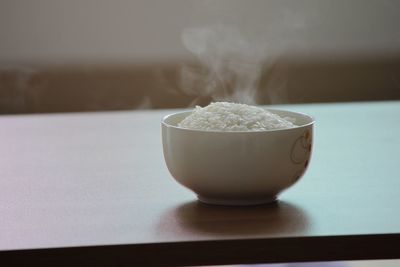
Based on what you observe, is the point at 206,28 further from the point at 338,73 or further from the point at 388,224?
the point at 388,224

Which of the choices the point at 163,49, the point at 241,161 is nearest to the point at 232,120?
the point at 241,161

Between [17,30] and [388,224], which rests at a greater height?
[17,30]

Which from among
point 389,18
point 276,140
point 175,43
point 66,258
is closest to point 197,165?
point 276,140

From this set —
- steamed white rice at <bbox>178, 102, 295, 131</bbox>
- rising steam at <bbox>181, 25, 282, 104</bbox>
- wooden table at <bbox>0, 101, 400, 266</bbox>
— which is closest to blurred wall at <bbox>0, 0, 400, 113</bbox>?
rising steam at <bbox>181, 25, 282, 104</bbox>

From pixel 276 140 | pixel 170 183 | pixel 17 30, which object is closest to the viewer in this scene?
pixel 276 140

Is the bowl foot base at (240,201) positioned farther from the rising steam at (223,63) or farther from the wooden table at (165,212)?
the rising steam at (223,63)

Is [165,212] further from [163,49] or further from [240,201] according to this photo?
[163,49]

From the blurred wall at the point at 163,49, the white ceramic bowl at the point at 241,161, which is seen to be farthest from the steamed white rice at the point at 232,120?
the blurred wall at the point at 163,49
